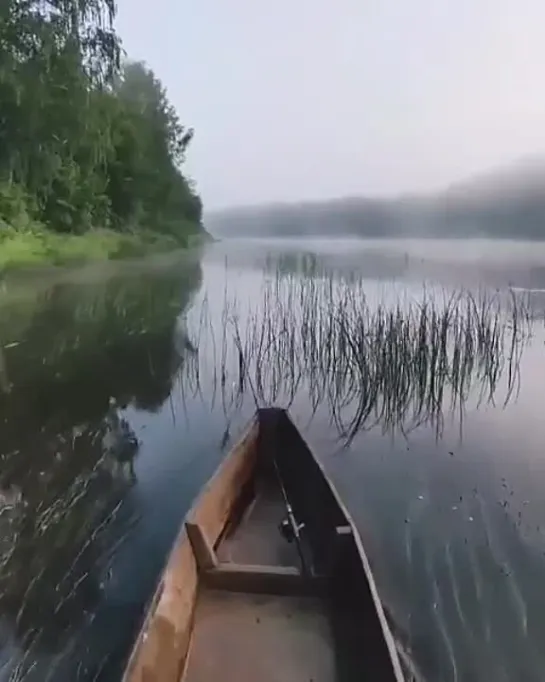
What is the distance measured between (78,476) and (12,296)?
1048cm

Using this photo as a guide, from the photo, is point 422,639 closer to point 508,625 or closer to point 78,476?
point 508,625

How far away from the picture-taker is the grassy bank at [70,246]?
1869 cm

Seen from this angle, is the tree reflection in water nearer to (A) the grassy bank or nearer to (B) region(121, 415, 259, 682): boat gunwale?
(B) region(121, 415, 259, 682): boat gunwale

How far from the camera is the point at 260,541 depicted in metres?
3.99

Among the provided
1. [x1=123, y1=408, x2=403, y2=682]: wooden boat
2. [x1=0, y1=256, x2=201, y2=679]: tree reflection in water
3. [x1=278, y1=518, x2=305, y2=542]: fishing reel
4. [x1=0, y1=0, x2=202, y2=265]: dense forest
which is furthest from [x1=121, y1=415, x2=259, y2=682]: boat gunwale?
[x1=0, y1=0, x2=202, y2=265]: dense forest

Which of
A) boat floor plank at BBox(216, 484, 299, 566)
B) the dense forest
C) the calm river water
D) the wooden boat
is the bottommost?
the calm river water

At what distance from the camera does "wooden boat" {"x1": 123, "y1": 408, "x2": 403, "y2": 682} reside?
2666mm

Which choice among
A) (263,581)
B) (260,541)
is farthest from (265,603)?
(260,541)

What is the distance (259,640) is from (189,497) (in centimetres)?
206

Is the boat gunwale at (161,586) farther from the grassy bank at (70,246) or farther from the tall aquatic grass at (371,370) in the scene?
the grassy bank at (70,246)

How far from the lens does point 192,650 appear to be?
2.91 metres

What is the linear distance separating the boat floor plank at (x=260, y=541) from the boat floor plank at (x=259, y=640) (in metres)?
0.52

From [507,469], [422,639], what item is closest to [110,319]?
[507,469]

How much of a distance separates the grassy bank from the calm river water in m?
8.78
